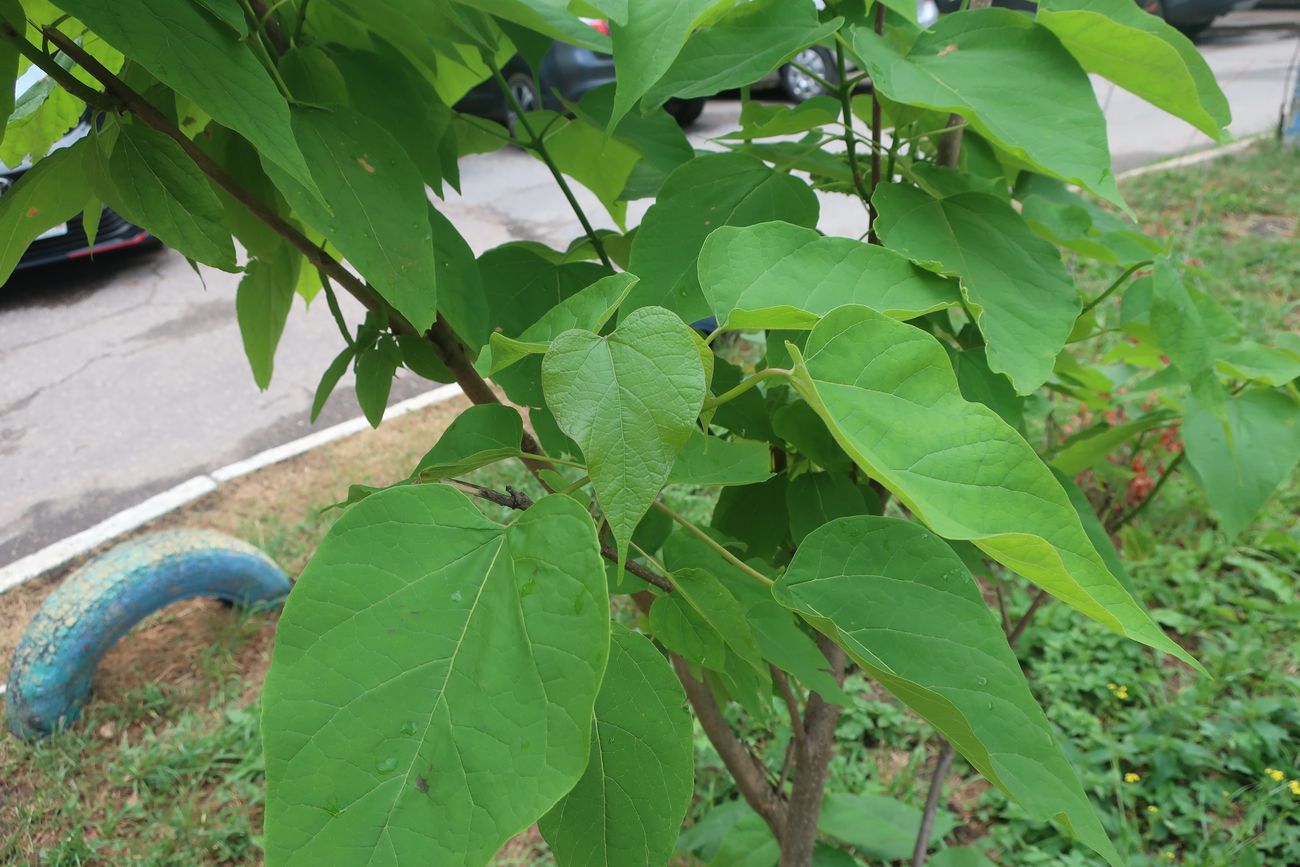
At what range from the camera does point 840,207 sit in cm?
612

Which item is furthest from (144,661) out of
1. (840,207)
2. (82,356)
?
(840,207)

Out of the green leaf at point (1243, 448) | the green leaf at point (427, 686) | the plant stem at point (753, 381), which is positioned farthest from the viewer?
the green leaf at point (1243, 448)

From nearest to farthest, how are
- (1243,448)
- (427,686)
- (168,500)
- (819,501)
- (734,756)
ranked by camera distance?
(427,686)
(819,501)
(1243,448)
(734,756)
(168,500)

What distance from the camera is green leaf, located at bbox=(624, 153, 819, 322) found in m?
0.74

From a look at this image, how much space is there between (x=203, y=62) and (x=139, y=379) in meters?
4.21

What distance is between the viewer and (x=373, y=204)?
2.18 ft

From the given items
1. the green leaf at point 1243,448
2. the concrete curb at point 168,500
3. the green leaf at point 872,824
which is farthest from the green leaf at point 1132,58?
the concrete curb at point 168,500

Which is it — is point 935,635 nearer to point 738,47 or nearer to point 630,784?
point 630,784

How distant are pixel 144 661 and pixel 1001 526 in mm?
2647

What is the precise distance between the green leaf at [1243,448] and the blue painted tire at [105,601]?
2.26m

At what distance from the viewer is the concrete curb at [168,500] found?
9.62 ft

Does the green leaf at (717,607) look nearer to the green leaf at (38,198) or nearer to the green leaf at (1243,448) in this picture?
the green leaf at (38,198)

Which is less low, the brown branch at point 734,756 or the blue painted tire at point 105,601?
the brown branch at point 734,756

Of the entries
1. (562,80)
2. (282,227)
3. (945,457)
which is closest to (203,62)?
(282,227)
